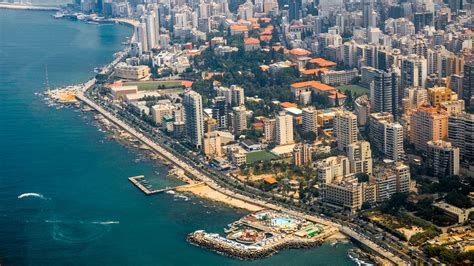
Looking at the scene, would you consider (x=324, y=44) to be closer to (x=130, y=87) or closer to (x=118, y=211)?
(x=130, y=87)

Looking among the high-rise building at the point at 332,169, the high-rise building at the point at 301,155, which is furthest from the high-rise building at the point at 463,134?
the high-rise building at the point at 301,155

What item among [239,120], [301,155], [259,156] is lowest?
[259,156]

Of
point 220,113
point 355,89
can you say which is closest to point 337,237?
point 220,113

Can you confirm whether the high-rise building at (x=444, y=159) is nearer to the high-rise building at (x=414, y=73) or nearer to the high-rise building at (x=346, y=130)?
the high-rise building at (x=346, y=130)

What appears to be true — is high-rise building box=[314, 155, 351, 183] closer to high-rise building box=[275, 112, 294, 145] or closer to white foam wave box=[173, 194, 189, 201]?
white foam wave box=[173, 194, 189, 201]

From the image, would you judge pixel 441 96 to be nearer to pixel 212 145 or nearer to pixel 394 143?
pixel 394 143

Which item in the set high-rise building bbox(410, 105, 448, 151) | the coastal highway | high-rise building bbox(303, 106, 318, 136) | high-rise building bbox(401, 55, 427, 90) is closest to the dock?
the coastal highway
